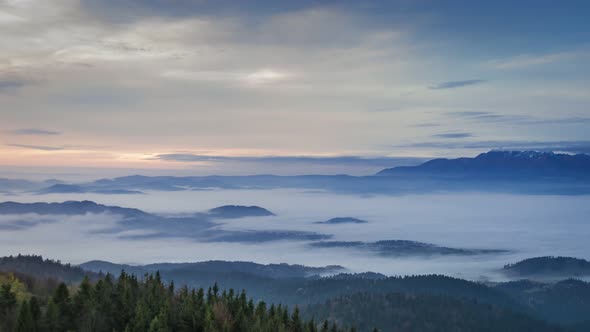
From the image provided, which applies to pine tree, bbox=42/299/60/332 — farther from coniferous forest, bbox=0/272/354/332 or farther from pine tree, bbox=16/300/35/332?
pine tree, bbox=16/300/35/332

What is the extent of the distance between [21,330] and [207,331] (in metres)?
24.9

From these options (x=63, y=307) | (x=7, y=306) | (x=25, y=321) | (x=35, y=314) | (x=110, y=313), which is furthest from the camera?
(x=110, y=313)

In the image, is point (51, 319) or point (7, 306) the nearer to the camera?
point (51, 319)

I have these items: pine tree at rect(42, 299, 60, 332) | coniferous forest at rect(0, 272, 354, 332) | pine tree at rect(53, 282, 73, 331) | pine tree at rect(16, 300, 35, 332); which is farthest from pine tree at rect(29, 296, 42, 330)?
pine tree at rect(53, 282, 73, 331)

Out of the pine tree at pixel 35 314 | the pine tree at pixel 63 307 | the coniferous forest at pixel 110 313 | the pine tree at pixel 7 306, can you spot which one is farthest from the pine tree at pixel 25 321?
the pine tree at pixel 63 307

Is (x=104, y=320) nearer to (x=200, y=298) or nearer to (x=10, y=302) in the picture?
(x=10, y=302)

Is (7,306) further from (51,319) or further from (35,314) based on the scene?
(51,319)

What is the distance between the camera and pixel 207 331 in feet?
264

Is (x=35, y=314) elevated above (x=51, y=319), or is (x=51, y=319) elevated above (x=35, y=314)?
(x=35, y=314)

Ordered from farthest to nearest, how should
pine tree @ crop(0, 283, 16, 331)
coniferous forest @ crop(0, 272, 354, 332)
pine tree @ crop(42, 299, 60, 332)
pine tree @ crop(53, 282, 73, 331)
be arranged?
1. pine tree @ crop(53, 282, 73, 331)
2. pine tree @ crop(0, 283, 16, 331)
3. coniferous forest @ crop(0, 272, 354, 332)
4. pine tree @ crop(42, 299, 60, 332)

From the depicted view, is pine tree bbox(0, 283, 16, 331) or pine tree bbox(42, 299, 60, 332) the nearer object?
pine tree bbox(42, 299, 60, 332)

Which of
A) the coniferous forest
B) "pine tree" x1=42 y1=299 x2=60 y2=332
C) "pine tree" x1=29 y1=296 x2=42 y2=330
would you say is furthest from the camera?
the coniferous forest

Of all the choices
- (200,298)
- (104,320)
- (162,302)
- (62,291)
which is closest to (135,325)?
(104,320)

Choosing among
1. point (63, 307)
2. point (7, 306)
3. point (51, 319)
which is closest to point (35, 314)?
point (51, 319)
